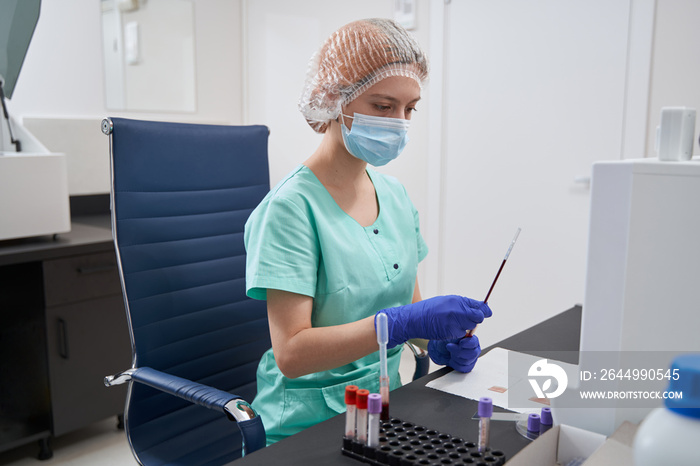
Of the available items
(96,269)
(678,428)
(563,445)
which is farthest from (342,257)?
(96,269)

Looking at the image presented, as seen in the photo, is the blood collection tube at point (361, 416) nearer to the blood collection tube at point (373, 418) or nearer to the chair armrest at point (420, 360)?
the blood collection tube at point (373, 418)

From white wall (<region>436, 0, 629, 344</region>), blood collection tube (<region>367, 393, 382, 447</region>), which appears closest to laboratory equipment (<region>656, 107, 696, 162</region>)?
blood collection tube (<region>367, 393, 382, 447</region>)

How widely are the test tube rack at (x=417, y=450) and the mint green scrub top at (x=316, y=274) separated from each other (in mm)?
342

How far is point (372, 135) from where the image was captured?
1.22 m

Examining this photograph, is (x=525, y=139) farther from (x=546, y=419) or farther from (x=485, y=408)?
(x=485, y=408)

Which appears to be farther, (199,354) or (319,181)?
(199,354)

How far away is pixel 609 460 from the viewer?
65 cm

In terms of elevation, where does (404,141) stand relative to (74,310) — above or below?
above

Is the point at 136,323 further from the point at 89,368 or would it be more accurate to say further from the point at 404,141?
the point at 89,368

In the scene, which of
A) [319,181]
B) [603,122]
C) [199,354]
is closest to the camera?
[319,181]

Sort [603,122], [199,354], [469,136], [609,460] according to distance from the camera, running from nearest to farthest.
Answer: [609,460] < [199,354] < [603,122] < [469,136]

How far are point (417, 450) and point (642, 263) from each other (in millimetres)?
361

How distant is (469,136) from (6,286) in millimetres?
2075

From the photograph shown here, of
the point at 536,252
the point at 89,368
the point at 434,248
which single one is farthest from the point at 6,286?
the point at 536,252
